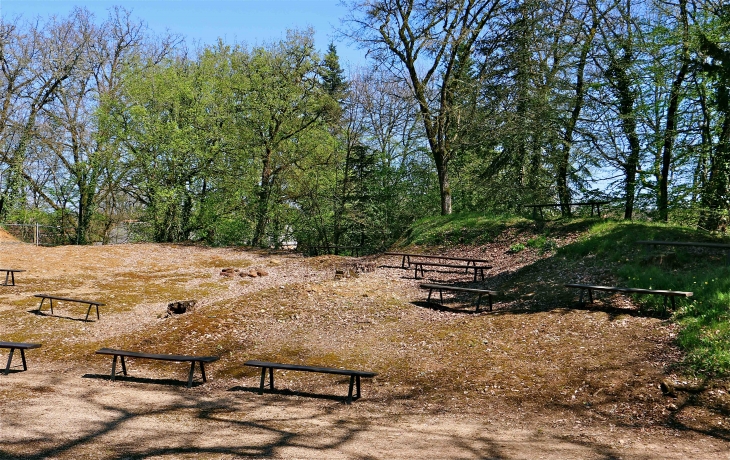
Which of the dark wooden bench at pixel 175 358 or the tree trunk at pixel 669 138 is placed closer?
the dark wooden bench at pixel 175 358

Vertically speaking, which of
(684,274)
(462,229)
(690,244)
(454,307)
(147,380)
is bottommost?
(147,380)

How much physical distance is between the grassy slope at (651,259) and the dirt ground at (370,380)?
33 cm

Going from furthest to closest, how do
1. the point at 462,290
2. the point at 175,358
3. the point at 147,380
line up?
the point at 462,290 → the point at 147,380 → the point at 175,358

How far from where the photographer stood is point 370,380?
303 inches

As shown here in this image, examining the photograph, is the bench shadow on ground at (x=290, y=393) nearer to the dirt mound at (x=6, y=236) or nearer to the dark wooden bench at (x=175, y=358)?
the dark wooden bench at (x=175, y=358)

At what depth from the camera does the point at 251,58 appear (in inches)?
1033

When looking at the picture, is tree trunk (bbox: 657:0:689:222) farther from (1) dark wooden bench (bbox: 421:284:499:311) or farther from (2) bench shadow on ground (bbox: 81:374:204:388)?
(2) bench shadow on ground (bbox: 81:374:204:388)

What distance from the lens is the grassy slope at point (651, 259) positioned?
23.4ft

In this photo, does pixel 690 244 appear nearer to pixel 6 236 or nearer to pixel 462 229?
pixel 462 229

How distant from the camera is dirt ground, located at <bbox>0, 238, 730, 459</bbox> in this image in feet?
16.6

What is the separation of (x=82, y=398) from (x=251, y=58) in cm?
2251

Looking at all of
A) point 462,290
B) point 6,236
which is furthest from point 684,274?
point 6,236

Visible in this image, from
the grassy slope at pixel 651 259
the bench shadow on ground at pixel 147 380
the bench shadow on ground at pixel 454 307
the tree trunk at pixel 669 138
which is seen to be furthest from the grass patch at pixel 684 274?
the bench shadow on ground at pixel 147 380

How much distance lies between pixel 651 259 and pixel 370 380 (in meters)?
6.78
